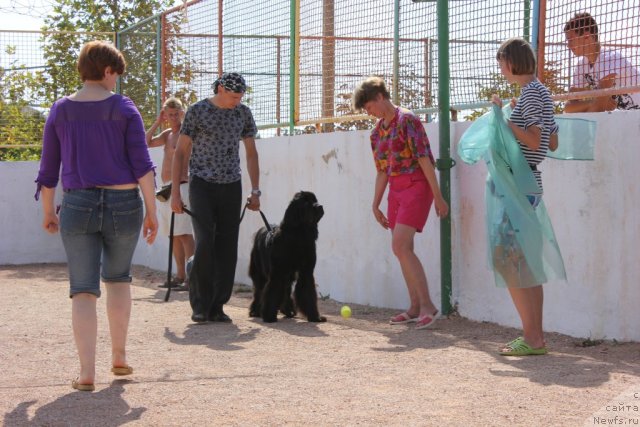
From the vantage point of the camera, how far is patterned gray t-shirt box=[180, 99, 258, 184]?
25.6 ft

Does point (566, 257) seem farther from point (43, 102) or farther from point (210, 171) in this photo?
point (43, 102)

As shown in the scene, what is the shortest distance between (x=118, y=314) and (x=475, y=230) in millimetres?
3002

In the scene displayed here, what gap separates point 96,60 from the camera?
535cm

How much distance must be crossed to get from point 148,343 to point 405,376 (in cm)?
213

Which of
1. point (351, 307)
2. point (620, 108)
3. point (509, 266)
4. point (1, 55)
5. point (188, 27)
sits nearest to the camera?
point (509, 266)

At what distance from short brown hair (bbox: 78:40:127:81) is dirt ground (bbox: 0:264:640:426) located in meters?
1.63

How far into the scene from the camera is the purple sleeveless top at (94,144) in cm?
527

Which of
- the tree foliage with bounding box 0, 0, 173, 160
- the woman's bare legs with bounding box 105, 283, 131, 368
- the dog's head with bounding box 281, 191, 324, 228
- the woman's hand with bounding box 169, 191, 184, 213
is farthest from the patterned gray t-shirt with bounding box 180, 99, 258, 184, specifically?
the tree foliage with bounding box 0, 0, 173, 160

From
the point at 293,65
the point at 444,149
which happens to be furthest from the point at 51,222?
the point at 293,65

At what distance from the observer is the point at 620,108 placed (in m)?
6.87

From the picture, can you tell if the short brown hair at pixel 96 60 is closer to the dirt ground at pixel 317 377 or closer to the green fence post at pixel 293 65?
the dirt ground at pixel 317 377

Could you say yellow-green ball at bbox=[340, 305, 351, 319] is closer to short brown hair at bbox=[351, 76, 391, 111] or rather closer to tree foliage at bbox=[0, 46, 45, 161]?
short brown hair at bbox=[351, 76, 391, 111]

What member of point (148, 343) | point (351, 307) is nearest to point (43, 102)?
point (351, 307)

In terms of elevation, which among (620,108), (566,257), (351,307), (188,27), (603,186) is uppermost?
(188,27)
